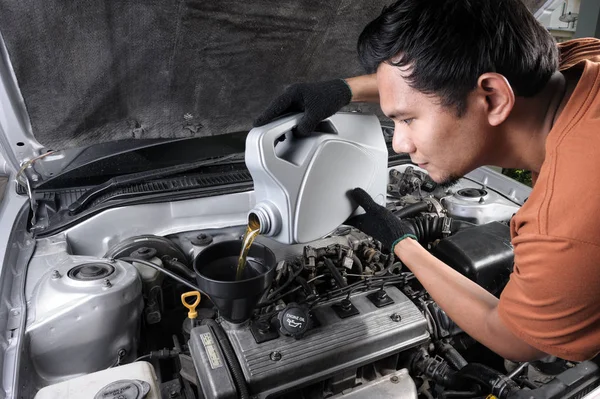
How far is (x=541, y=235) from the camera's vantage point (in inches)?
30.9

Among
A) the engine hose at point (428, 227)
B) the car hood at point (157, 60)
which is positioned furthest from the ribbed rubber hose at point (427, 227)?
the car hood at point (157, 60)

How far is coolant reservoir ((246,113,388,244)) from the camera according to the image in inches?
41.9

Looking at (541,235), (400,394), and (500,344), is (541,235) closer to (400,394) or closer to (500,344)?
(500,344)

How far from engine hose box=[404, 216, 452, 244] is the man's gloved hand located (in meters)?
0.33

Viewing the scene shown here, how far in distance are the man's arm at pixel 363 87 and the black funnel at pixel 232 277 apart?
2.10 feet

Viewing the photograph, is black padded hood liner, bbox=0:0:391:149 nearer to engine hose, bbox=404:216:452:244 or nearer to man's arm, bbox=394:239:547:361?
engine hose, bbox=404:216:452:244

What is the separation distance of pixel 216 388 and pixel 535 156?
3.02ft

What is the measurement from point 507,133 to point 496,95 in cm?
13

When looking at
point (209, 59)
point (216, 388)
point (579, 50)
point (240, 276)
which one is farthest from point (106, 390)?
point (579, 50)

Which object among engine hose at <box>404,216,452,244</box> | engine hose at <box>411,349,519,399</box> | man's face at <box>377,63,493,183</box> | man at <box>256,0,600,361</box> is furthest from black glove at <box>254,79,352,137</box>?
engine hose at <box>411,349,519,399</box>

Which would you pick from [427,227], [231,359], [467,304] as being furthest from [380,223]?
[231,359]

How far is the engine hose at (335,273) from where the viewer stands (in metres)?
1.21

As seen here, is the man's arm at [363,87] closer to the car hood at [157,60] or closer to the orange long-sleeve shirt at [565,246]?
the car hood at [157,60]

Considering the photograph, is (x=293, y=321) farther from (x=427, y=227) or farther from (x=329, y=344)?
(x=427, y=227)
